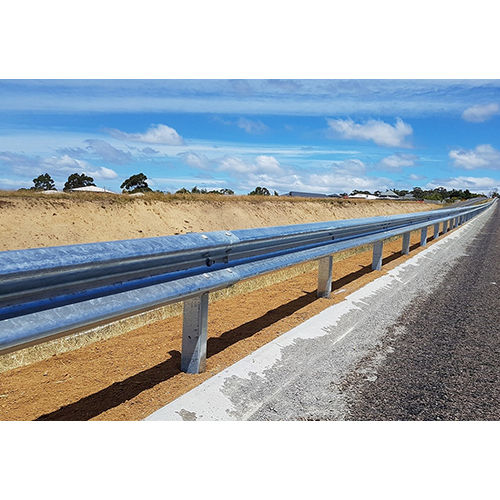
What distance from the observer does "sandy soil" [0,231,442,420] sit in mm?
3227

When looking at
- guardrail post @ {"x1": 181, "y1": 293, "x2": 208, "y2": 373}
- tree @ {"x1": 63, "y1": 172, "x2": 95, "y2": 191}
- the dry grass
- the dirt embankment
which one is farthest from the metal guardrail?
tree @ {"x1": 63, "y1": 172, "x2": 95, "y2": 191}

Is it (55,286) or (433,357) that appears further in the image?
(433,357)

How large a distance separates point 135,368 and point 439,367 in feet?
8.25

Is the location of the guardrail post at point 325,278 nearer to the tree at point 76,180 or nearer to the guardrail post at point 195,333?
the guardrail post at point 195,333

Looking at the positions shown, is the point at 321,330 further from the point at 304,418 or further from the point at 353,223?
the point at 353,223

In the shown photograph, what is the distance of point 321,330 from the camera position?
15.4ft

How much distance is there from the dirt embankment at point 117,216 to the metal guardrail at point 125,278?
21850 mm

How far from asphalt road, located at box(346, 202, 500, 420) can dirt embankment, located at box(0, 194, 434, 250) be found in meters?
21.8

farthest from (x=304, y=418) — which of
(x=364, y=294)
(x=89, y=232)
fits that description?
(x=89, y=232)

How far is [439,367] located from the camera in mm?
3965

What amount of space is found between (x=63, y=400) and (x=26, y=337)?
3.82 feet

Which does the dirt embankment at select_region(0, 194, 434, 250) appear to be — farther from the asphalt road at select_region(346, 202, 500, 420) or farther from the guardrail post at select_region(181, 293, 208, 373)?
the guardrail post at select_region(181, 293, 208, 373)

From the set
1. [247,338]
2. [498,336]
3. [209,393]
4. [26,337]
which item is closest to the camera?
[26,337]

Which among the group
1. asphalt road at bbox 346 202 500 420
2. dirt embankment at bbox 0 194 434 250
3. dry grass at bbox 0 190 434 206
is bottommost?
dirt embankment at bbox 0 194 434 250
